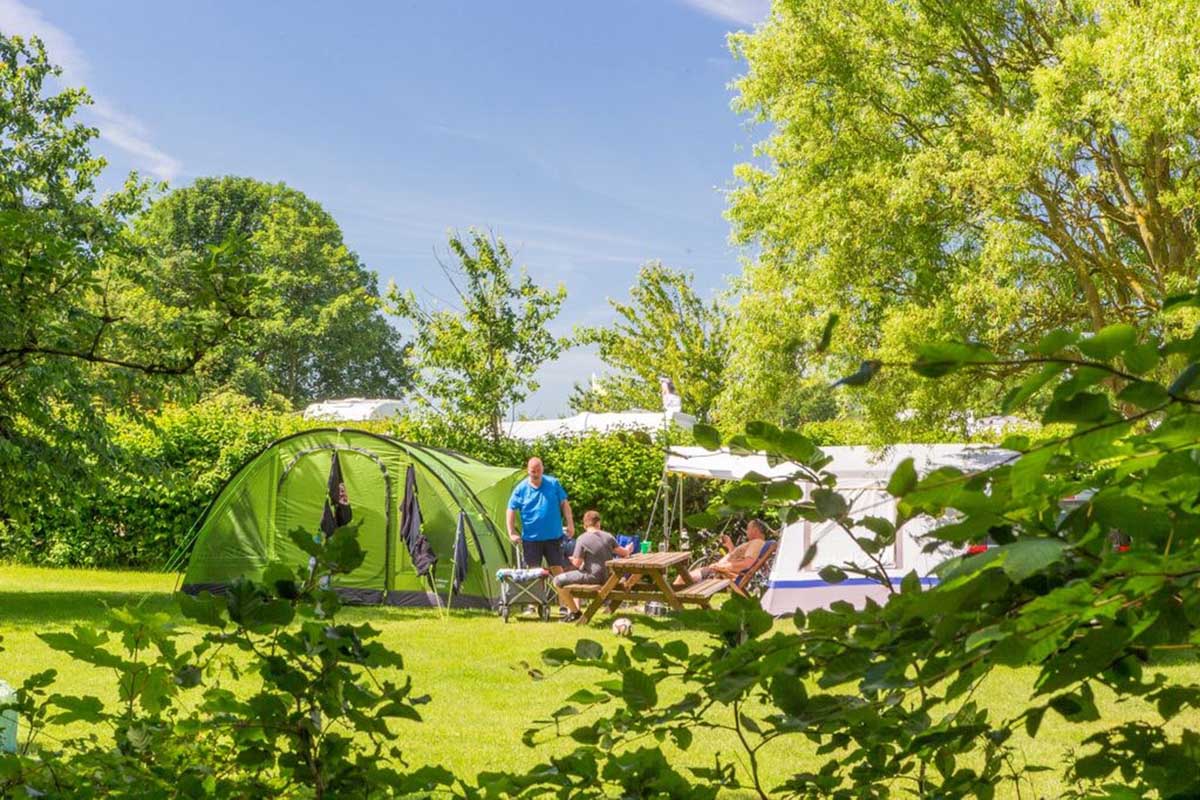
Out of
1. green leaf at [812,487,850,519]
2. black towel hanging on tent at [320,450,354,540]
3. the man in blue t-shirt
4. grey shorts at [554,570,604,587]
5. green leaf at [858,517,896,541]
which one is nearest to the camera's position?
green leaf at [812,487,850,519]

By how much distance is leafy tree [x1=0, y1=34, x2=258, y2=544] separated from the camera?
8.09 ft

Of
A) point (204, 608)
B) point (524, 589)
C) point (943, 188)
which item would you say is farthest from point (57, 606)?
point (204, 608)

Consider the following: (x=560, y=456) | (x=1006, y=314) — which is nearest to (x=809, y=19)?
(x=1006, y=314)

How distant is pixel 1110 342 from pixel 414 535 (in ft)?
37.5

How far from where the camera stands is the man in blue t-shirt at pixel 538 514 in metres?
11.4

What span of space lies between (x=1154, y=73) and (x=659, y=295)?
19.0 meters

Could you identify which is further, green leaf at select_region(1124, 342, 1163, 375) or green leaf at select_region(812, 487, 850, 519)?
green leaf at select_region(812, 487, 850, 519)

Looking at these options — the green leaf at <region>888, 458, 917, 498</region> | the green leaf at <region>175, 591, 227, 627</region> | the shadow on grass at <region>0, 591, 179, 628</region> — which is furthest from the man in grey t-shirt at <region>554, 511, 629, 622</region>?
the green leaf at <region>888, 458, 917, 498</region>

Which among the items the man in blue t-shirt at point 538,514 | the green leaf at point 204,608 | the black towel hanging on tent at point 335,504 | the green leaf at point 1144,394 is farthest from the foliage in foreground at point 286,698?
the black towel hanging on tent at point 335,504

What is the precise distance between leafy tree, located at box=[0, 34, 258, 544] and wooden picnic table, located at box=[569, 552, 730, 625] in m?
4.09

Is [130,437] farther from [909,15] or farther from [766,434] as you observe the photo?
[766,434]

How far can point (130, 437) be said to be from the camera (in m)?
16.2

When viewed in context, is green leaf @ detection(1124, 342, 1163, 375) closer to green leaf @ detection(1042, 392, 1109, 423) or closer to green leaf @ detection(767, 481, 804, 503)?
green leaf @ detection(1042, 392, 1109, 423)

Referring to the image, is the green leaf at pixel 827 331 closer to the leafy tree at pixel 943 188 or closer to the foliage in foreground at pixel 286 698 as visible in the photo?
the foliage in foreground at pixel 286 698
